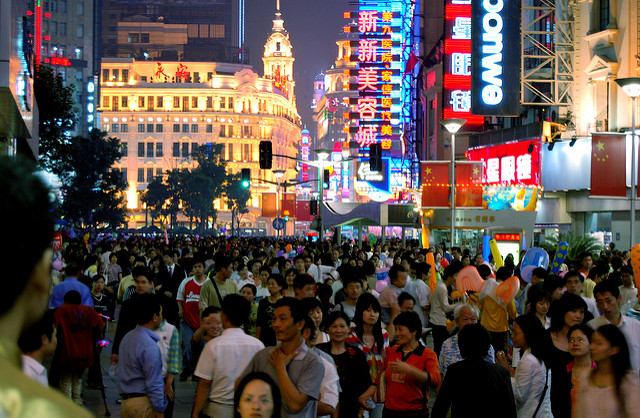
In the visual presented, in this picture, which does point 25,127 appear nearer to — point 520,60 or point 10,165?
point 10,165

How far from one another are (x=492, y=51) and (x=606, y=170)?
31.0 ft

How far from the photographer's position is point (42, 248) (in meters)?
1.27

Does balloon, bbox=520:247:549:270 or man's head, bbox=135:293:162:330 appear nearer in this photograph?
man's head, bbox=135:293:162:330

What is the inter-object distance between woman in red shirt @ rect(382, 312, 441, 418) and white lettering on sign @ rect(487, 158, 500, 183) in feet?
111

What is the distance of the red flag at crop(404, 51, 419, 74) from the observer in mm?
59287

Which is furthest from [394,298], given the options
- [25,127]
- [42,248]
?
[25,127]

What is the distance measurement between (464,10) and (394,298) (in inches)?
1323

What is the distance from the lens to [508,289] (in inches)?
408

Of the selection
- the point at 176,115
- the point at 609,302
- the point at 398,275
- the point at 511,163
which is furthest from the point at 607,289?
the point at 176,115

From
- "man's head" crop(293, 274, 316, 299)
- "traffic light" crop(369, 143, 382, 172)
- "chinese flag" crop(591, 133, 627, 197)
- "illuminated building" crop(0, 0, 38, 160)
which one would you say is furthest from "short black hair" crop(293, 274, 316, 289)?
"traffic light" crop(369, 143, 382, 172)

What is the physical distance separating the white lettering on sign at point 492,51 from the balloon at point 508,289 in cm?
2530

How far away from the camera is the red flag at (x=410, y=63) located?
59.3 m

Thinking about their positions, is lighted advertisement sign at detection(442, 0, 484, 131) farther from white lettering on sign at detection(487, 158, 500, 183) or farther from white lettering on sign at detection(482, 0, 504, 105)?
white lettering on sign at detection(482, 0, 504, 105)

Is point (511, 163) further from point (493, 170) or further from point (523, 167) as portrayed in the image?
point (493, 170)
